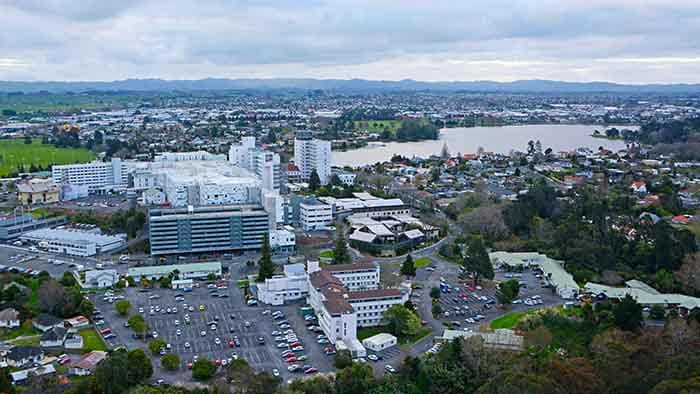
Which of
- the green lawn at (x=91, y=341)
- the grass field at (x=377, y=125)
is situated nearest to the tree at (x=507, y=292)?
the green lawn at (x=91, y=341)

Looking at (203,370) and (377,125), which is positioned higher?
(377,125)

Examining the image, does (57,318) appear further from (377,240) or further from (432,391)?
(377,240)

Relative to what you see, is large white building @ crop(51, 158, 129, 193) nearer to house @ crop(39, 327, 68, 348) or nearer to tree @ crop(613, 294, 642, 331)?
house @ crop(39, 327, 68, 348)

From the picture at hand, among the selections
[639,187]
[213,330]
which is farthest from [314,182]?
[213,330]

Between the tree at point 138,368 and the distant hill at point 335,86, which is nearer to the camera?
the tree at point 138,368

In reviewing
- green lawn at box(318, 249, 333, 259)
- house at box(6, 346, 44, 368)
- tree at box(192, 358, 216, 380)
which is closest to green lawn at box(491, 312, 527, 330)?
tree at box(192, 358, 216, 380)

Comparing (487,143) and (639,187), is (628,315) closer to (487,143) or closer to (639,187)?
(639,187)

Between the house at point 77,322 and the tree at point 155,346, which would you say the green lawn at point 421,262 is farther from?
the house at point 77,322
